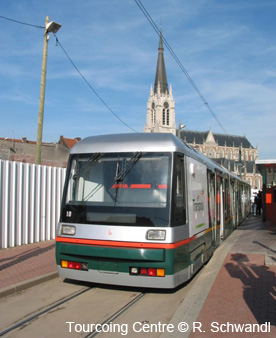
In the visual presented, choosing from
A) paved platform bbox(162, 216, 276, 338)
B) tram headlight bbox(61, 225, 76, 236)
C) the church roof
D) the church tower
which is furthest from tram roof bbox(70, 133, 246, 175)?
the church roof

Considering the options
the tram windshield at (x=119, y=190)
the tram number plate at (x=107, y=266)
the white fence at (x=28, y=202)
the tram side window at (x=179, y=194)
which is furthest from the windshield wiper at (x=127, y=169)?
the white fence at (x=28, y=202)

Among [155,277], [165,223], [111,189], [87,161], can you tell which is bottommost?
[155,277]

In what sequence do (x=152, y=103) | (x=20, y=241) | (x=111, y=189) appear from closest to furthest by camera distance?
1. (x=111, y=189)
2. (x=20, y=241)
3. (x=152, y=103)

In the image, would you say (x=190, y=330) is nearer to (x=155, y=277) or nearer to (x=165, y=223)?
(x=155, y=277)

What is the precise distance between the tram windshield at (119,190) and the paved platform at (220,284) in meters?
1.44

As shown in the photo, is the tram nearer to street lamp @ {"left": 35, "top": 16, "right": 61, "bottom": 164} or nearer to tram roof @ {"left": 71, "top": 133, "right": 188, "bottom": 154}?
tram roof @ {"left": 71, "top": 133, "right": 188, "bottom": 154}

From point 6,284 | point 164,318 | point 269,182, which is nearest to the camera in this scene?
point 164,318

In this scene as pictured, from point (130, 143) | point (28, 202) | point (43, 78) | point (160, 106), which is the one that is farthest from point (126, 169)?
point (160, 106)

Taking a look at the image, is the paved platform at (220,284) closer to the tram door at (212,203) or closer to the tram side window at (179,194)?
the tram door at (212,203)

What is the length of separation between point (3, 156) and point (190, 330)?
96.8 feet

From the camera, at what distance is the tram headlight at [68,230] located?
5980 millimetres

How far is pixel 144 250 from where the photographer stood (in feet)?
18.0

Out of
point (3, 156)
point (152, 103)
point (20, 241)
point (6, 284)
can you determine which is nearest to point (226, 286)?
point (6, 284)

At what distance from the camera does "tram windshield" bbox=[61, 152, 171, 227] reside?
5.68 m
